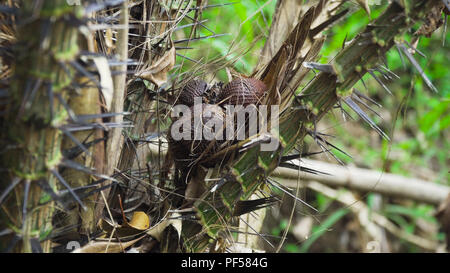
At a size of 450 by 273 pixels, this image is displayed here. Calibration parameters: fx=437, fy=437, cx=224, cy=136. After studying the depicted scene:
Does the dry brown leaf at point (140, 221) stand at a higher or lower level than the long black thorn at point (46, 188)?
lower

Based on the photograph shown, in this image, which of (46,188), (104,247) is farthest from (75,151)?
(104,247)

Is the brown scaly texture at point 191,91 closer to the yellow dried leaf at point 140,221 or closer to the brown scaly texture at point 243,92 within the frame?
the brown scaly texture at point 243,92

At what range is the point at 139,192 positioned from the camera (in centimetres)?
78

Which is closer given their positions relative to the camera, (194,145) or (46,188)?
(46,188)

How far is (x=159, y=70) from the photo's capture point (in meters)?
0.65

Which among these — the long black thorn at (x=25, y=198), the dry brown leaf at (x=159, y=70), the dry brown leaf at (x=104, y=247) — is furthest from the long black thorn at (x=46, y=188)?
the dry brown leaf at (x=159, y=70)

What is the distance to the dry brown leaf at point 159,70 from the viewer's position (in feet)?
2.12

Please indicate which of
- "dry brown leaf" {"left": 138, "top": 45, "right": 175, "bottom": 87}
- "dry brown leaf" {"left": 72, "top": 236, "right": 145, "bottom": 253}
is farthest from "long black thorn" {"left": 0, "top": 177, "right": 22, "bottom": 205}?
"dry brown leaf" {"left": 138, "top": 45, "right": 175, "bottom": 87}

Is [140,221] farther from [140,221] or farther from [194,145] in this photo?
[194,145]

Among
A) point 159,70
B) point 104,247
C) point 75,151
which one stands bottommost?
point 104,247
